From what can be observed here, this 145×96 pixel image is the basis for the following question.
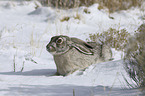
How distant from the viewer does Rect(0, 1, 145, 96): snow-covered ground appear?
8.50ft

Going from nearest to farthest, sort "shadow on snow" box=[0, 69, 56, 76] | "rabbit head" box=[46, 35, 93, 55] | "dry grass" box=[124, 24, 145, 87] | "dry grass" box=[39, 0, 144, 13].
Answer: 1. "dry grass" box=[124, 24, 145, 87]
2. "rabbit head" box=[46, 35, 93, 55]
3. "shadow on snow" box=[0, 69, 56, 76]
4. "dry grass" box=[39, 0, 144, 13]

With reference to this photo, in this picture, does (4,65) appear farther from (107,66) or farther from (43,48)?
(107,66)

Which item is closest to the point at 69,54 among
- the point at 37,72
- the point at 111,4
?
the point at 37,72

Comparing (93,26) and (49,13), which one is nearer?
(93,26)

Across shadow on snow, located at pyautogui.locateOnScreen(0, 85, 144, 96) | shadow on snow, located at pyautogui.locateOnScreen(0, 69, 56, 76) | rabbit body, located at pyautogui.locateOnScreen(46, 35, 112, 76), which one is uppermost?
rabbit body, located at pyautogui.locateOnScreen(46, 35, 112, 76)

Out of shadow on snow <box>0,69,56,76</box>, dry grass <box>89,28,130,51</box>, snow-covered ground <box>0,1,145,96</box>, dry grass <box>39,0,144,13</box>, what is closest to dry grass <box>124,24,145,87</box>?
snow-covered ground <box>0,1,145,96</box>

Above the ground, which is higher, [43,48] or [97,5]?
[97,5]

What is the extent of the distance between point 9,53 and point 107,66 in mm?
2483

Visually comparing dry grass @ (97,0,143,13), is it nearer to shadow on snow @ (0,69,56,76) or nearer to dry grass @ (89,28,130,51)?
dry grass @ (89,28,130,51)

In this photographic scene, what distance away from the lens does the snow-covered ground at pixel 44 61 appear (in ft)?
8.50

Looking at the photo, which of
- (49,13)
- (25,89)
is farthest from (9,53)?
(49,13)

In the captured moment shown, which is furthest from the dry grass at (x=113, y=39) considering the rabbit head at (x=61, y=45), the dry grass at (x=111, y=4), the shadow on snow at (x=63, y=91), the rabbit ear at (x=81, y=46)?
the dry grass at (x=111, y=4)

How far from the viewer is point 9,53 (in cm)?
510

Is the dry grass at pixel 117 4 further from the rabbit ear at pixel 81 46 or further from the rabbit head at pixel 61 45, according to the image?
the rabbit head at pixel 61 45
